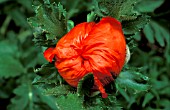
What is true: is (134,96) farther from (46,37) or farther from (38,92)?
(46,37)

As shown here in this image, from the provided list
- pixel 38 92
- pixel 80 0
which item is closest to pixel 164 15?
pixel 80 0

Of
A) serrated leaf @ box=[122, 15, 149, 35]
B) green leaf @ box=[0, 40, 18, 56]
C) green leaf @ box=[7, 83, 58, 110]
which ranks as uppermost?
serrated leaf @ box=[122, 15, 149, 35]

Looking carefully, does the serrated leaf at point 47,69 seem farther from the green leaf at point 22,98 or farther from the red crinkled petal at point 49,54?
the green leaf at point 22,98

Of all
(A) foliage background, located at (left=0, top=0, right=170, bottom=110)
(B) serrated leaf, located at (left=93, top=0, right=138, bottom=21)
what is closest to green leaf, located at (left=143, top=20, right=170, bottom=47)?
(A) foliage background, located at (left=0, top=0, right=170, bottom=110)

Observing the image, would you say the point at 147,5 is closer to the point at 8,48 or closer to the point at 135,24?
the point at 135,24

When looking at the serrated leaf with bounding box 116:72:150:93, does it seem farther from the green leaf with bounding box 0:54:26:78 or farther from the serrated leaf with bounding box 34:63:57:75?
the green leaf with bounding box 0:54:26:78
